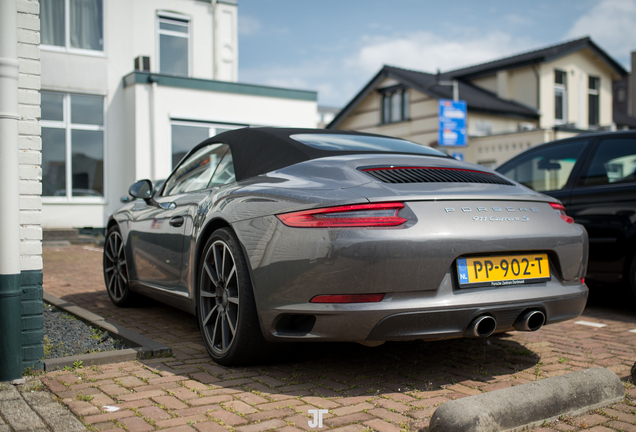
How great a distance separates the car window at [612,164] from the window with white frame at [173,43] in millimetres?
13275

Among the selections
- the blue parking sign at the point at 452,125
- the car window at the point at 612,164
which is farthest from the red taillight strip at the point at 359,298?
the blue parking sign at the point at 452,125

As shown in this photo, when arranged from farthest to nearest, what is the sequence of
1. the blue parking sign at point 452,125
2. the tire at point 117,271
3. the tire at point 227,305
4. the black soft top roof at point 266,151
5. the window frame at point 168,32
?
the blue parking sign at point 452,125
the window frame at point 168,32
the tire at point 117,271
the black soft top roof at point 266,151
the tire at point 227,305

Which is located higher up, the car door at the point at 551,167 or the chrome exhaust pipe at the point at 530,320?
the car door at the point at 551,167

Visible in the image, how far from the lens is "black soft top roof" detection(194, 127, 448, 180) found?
3.51 m

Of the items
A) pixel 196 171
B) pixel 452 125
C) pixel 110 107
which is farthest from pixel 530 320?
pixel 452 125

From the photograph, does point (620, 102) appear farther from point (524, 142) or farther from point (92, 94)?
point (92, 94)

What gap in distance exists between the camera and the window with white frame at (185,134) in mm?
14844

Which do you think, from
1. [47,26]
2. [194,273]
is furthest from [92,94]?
[194,273]

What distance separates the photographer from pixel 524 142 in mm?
22734

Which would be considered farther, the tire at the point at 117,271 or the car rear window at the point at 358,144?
the tire at the point at 117,271

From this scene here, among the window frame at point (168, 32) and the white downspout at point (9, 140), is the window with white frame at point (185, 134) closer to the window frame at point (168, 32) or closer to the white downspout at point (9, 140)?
the window frame at point (168, 32)

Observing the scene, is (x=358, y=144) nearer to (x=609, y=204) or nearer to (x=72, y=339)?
(x=72, y=339)

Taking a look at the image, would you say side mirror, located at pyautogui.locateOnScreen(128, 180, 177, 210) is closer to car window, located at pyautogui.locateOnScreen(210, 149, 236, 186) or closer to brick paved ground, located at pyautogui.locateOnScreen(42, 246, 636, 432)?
car window, located at pyautogui.locateOnScreen(210, 149, 236, 186)

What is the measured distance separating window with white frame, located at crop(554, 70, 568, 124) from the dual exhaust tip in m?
27.4
